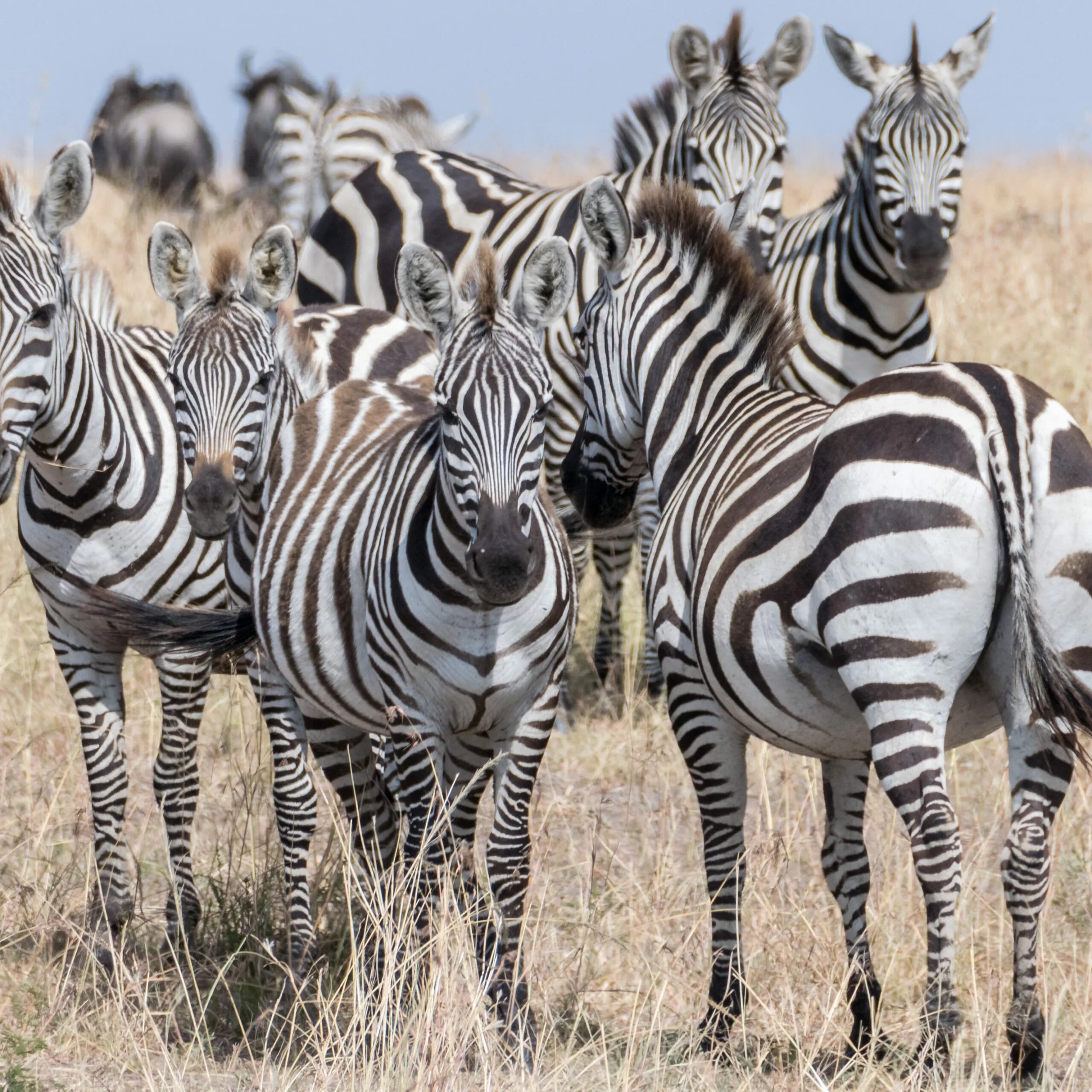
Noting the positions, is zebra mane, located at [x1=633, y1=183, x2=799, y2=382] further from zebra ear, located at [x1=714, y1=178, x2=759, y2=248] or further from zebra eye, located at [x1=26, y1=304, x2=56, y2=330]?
zebra eye, located at [x1=26, y1=304, x2=56, y2=330]

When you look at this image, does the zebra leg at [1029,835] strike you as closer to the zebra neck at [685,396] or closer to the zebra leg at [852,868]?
the zebra leg at [852,868]

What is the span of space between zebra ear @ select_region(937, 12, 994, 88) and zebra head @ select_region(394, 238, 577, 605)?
13.9ft

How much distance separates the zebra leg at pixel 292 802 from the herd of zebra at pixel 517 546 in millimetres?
15

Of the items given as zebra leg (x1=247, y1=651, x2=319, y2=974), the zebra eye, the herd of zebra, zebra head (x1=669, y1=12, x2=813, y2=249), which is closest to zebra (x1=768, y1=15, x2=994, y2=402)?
zebra head (x1=669, y1=12, x2=813, y2=249)

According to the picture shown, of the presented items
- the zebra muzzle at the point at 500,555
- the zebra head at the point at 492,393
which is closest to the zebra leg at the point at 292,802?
the zebra head at the point at 492,393

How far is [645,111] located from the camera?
8.48 m

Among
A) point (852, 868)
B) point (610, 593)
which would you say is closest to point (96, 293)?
point (610, 593)

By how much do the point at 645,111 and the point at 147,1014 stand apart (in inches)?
235

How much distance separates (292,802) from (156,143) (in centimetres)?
1383

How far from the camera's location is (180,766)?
5500mm

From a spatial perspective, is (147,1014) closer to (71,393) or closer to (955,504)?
(71,393)

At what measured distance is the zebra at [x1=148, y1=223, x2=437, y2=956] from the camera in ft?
15.4

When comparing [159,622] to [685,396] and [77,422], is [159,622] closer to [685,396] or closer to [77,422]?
[77,422]

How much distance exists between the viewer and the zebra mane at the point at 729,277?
4676 mm
